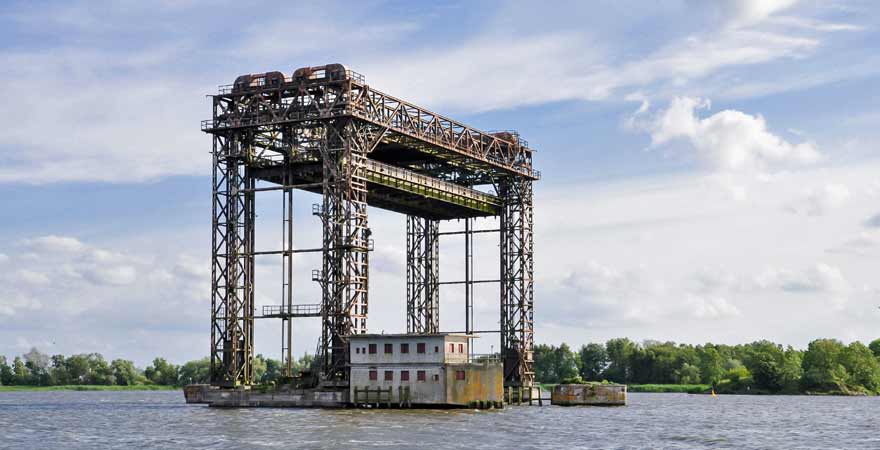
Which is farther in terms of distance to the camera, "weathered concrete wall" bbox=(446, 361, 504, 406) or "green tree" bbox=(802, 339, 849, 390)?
"green tree" bbox=(802, 339, 849, 390)

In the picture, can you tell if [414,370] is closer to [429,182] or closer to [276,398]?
[276,398]

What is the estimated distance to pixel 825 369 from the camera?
189 metres

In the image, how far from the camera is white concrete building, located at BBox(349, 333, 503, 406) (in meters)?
95.4

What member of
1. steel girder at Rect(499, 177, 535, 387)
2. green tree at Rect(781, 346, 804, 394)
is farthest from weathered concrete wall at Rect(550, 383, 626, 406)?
green tree at Rect(781, 346, 804, 394)

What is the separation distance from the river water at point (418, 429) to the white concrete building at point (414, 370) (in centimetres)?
172

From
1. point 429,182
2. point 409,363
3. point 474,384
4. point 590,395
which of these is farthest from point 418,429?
point 590,395

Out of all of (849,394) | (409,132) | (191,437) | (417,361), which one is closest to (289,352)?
(417,361)

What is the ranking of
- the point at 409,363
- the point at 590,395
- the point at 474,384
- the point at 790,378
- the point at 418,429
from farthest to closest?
the point at 790,378, the point at 590,395, the point at 474,384, the point at 409,363, the point at 418,429

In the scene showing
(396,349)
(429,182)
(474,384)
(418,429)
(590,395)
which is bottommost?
(418,429)

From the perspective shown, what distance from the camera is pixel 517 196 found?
129 m

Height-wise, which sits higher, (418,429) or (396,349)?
(396,349)

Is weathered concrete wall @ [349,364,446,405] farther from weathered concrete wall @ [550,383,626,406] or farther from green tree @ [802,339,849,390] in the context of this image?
green tree @ [802,339,849,390]

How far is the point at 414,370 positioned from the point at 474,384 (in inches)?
195

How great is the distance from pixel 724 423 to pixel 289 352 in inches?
1421
